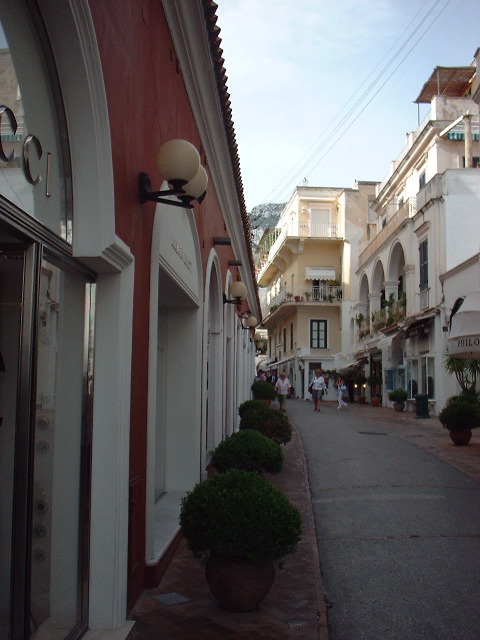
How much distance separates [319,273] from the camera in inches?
1783

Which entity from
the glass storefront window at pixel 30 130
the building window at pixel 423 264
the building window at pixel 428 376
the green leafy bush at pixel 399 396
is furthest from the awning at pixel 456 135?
the glass storefront window at pixel 30 130

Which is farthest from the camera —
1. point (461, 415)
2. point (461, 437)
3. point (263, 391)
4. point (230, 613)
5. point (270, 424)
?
point (263, 391)

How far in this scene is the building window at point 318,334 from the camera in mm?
44969

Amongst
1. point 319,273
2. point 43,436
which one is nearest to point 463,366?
point 43,436

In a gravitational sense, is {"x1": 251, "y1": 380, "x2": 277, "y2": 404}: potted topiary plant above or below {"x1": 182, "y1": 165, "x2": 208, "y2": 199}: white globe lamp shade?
below

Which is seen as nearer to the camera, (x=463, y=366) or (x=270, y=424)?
(x=270, y=424)

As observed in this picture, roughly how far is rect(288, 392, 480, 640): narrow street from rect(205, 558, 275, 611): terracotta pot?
0.57 meters

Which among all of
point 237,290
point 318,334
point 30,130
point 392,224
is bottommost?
point 30,130

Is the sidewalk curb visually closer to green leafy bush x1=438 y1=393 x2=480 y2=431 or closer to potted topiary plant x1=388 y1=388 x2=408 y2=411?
green leafy bush x1=438 y1=393 x2=480 y2=431

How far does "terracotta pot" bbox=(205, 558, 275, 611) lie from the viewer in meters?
4.41

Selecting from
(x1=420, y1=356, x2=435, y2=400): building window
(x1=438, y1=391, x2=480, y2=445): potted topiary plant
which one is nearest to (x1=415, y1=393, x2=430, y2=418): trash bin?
(x1=420, y1=356, x2=435, y2=400): building window

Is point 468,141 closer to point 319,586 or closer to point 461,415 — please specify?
point 461,415

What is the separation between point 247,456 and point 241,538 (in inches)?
128

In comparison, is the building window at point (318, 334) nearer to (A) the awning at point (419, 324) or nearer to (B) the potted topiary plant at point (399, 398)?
(B) the potted topiary plant at point (399, 398)
